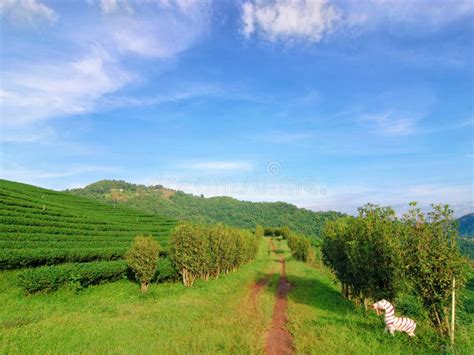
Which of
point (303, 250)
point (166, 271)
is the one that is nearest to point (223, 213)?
point (303, 250)

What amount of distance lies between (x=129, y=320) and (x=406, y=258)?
12739mm

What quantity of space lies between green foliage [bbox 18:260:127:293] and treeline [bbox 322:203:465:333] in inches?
690

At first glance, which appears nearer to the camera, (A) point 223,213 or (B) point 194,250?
(B) point 194,250

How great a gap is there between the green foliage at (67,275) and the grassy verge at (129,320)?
0.59 m

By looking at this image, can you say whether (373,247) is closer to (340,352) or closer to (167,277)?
(340,352)

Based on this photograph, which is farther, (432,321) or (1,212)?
(1,212)

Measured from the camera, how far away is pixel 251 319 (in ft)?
49.1

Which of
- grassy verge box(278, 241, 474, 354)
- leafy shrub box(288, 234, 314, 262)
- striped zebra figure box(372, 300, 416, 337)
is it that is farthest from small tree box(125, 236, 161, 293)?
leafy shrub box(288, 234, 314, 262)

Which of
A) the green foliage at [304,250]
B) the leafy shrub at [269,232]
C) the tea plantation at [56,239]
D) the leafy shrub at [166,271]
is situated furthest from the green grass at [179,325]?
the leafy shrub at [269,232]

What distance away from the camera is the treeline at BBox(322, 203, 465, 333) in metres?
11.3

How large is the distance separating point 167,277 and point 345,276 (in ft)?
49.4

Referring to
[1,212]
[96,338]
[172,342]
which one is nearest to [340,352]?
[172,342]

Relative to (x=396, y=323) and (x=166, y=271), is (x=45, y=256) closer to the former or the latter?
(x=166, y=271)

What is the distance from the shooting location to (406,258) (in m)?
11.9
